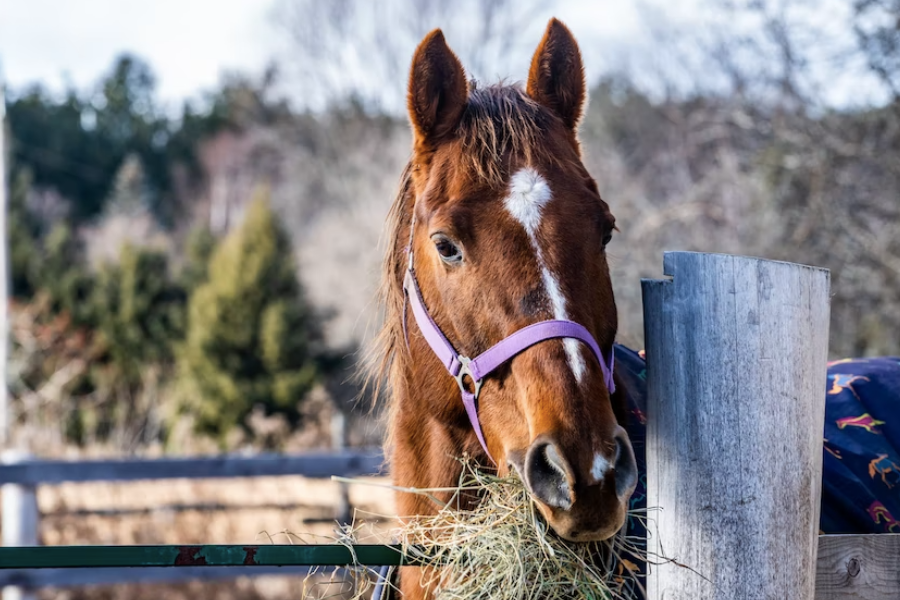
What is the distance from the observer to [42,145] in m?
32.2

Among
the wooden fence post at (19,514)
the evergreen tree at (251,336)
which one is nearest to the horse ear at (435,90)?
the wooden fence post at (19,514)

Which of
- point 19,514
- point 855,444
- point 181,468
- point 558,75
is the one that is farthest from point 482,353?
point 19,514

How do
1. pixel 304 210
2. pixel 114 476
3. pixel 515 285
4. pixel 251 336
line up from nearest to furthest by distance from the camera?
pixel 515 285, pixel 114 476, pixel 251 336, pixel 304 210

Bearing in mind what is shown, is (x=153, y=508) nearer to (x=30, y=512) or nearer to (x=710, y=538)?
(x=30, y=512)

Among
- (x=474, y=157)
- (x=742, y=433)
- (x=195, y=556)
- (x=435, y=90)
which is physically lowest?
(x=195, y=556)

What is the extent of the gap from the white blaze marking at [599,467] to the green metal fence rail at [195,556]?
0.48 m

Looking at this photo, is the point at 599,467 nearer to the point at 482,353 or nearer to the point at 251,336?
the point at 482,353

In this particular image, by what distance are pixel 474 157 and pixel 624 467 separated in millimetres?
844

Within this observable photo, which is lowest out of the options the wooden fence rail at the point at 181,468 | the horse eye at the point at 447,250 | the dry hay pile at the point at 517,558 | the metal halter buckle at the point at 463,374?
the wooden fence rail at the point at 181,468

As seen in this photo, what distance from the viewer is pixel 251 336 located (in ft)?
49.7

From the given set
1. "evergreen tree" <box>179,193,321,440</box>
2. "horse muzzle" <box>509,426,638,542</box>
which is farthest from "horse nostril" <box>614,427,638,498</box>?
"evergreen tree" <box>179,193,321,440</box>

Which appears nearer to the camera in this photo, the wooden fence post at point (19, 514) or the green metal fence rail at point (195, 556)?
the green metal fence rail at point (195, 556)

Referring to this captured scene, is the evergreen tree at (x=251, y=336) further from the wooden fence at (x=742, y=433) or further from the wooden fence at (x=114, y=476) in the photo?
the wooden fence at (x=742, y=433)

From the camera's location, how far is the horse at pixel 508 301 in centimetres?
152
